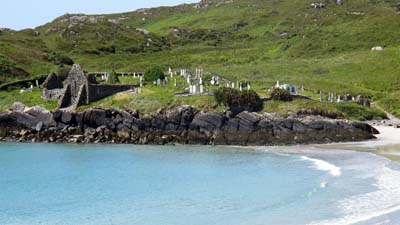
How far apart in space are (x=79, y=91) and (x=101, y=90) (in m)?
2.29

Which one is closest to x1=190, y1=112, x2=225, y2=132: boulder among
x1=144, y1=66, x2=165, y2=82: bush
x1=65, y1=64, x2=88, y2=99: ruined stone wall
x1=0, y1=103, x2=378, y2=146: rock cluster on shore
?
x1=0, y1=103, x2=378, y2=146: rock cluster on shore

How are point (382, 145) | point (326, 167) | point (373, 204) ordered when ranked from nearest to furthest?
point (373, 204) < point (326, 167) < point (382, 145)

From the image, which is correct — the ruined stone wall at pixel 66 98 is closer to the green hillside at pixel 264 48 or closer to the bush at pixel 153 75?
the bush at pixel 153 75

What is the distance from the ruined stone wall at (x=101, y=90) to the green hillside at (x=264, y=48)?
52.2ft

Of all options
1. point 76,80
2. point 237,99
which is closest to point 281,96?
point 237,99

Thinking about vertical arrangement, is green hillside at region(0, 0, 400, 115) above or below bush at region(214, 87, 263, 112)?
above

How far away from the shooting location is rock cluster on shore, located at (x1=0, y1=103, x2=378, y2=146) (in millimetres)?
59250

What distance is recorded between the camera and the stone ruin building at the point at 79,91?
67.6 metres

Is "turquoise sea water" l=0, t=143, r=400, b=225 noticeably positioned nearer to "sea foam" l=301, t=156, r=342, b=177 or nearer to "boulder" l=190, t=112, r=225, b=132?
"sea foam" l=301, t=156, r=342, b=177

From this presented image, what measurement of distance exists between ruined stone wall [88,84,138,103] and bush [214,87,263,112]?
12391mm

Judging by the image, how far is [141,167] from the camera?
1832 inches

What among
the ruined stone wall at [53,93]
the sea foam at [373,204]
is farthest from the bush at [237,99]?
the sea foam at [373,204]

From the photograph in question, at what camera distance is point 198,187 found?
37594 millimetres

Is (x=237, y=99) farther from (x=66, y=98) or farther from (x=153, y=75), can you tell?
(x=153, y=75)
